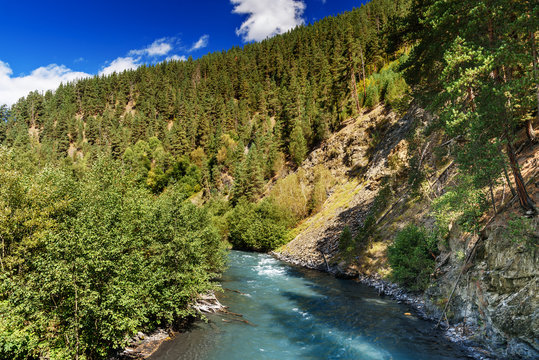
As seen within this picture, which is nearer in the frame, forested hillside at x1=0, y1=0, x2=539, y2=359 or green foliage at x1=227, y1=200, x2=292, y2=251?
forested hillside at x1=0, y1=0, x2=539, y2=359

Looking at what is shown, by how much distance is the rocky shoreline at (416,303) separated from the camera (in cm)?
1542

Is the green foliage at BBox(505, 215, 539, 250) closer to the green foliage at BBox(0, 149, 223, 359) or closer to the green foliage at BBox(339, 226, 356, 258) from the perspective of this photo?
the green foliage at BBox(0, 149, 223, 359)

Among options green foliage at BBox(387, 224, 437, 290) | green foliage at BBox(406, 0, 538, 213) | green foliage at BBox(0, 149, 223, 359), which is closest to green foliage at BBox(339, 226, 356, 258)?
green foliage at BBox(387, 224, 437, 290)

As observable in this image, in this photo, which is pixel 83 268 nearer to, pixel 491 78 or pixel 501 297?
pixel 501 297

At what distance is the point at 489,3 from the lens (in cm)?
1431

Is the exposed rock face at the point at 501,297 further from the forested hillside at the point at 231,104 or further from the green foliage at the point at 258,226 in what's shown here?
the forested hillside at the point at 231,104

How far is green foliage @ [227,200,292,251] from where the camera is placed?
5928 cm

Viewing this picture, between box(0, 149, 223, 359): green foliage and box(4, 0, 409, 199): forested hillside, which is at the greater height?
box(4, 0, 409, 199): forested hillside

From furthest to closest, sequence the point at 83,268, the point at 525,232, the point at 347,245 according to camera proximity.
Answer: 1. the point at 347,245
2. the point at 83,268
3. the point at 525,232

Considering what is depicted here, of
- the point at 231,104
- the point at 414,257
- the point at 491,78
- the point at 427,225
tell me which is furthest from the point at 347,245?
the point at 231,104

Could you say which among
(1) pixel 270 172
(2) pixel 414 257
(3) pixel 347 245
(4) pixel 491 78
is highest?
(1) pixel 270 172

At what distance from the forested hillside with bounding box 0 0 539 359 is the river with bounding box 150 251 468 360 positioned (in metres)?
2.98

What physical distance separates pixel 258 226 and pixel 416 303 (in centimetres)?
4031

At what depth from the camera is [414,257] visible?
24.1m
